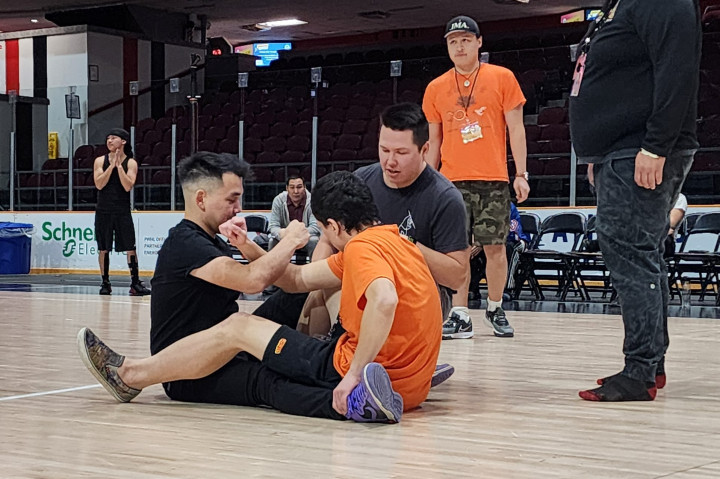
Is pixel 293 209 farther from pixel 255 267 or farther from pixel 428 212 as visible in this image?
pixel 255 267

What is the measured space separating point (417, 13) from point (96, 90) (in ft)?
25.2

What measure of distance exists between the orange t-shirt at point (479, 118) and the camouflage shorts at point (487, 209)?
0.04 m

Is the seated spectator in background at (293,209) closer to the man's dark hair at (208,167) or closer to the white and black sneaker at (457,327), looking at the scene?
the white and black sneaker at (457,327)

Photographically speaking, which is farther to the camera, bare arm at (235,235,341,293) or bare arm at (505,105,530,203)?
bare arm at (505,105,530,203)

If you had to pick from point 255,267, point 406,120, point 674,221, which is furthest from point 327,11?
point 255,267

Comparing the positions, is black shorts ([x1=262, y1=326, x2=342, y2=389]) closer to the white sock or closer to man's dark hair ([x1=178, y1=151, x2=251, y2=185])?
man's dark hair ([x1=178, y1=151, x2=251, y2=185])

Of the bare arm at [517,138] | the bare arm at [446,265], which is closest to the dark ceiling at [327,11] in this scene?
the bare arm at [517,138]

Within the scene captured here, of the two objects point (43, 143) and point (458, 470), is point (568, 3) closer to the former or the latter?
point (43, 143)

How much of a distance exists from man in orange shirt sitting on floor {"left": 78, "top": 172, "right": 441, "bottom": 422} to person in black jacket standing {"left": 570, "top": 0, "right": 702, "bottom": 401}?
715 millimetres

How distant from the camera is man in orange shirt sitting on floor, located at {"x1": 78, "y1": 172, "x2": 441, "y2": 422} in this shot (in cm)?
295

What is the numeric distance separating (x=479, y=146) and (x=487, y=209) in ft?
1.12

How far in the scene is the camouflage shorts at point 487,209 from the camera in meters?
5.75

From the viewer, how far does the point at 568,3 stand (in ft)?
63.0

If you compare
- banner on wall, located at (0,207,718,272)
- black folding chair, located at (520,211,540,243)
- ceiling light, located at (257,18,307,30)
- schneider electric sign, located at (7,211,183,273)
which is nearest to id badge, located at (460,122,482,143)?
black folding chair, located at (520,211,540,243)
